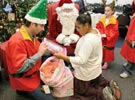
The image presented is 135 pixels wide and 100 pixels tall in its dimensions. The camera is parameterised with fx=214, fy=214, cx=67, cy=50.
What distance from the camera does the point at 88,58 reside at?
2.05 meters

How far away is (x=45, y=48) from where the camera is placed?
6.30 ft

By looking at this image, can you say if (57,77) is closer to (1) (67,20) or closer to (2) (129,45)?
(1) (67,20)

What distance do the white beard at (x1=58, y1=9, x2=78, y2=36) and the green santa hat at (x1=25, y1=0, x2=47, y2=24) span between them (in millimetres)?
706

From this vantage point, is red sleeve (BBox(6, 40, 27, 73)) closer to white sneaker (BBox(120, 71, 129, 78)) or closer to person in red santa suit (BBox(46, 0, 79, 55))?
person in red santa suit (BBox(46, 0, 79, 55))

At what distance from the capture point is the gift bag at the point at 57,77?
6.81 ft

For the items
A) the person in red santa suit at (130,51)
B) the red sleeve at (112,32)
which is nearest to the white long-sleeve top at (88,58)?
the person in red santa suit at (130,51)

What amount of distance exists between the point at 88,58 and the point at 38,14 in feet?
2.04

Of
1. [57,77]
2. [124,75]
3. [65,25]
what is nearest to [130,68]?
[124,75]

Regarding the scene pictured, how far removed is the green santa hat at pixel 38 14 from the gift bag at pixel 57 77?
1.42 ft

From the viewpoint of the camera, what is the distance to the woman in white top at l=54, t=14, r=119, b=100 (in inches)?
76.8

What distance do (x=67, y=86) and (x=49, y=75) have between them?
25 centimetres

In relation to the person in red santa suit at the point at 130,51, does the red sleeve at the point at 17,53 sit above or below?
above

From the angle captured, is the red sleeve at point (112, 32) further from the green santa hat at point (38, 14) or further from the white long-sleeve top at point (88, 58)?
the green santa hat at point (38, 14)

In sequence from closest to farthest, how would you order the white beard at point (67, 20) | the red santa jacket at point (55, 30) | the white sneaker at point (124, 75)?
the white beard at point (67, 20)
the red santa jacket at point (55, 30)
the white sneaker at point (124, 75)
